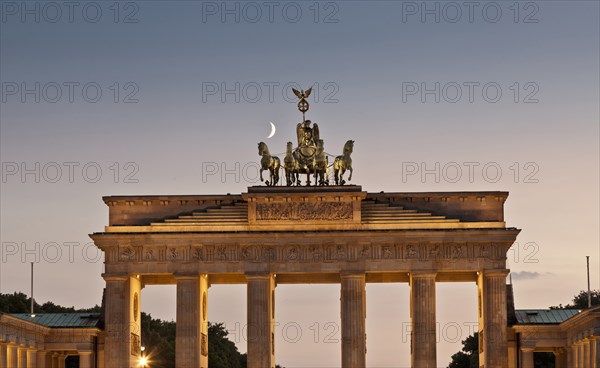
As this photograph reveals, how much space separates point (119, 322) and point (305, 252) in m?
13.9

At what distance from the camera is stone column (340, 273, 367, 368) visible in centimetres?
11256

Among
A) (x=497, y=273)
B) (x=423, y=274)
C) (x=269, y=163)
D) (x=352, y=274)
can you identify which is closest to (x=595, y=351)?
(x=497, y=273)

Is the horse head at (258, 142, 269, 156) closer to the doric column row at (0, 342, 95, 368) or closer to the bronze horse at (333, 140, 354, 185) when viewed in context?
the bronze horse at (333, 140, 354, 185)

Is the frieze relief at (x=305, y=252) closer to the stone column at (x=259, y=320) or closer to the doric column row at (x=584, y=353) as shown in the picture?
the stone column at (x=259, y=320)

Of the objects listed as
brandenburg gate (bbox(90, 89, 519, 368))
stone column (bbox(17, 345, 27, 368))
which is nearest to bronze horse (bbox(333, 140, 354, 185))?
brandenburg gate (bbox(90, 89, 519, 368))

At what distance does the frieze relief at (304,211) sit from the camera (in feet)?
371

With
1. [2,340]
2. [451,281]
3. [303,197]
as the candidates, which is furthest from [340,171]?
[2,340]

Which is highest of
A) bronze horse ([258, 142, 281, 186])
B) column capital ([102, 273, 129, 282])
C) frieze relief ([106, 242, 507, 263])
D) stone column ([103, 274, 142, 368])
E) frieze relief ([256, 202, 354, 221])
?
bronze horse ([258, 142, 281, 186])

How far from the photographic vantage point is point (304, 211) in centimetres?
11312

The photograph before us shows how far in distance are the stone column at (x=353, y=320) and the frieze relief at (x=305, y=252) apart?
5.51 ft

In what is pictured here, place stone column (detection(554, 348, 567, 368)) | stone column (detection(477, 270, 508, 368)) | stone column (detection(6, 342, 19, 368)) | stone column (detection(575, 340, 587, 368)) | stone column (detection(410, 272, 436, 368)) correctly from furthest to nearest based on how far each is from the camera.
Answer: stone column (detection(554, 348, 567, 368)), stone column (detection(410, 272, 436, 368)), stone column (detection(477, 270, 508, 368)), stone column (detection(575, 340, 587, 368)), stone column (detection(6, 342, 19, 368))

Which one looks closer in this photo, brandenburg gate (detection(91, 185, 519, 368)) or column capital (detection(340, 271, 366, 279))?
brandenburg gate (detection(91, 185, 519, 368))

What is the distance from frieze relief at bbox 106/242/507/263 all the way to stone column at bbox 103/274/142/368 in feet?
5.54

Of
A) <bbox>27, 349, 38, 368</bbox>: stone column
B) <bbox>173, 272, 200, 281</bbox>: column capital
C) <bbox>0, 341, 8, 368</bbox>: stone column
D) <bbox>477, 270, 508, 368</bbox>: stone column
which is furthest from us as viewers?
<bbox>173, 272, 200, 281</bbox>: column capital
